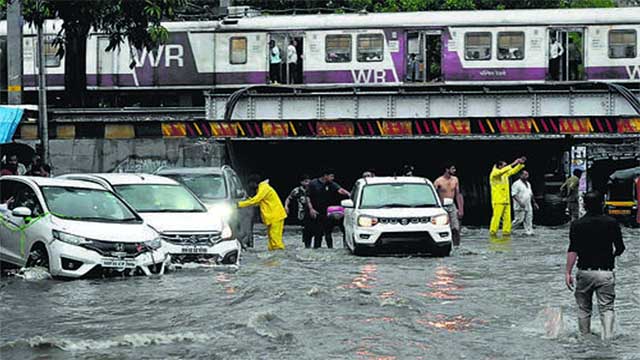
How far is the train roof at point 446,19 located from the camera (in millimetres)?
33188

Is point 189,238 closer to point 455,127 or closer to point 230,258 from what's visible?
point 230,258

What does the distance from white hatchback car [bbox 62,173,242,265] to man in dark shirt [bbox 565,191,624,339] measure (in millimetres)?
7296

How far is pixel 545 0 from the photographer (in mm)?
50594

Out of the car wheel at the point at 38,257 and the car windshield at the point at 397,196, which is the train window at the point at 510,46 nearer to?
the car windshield at the point at 397,196

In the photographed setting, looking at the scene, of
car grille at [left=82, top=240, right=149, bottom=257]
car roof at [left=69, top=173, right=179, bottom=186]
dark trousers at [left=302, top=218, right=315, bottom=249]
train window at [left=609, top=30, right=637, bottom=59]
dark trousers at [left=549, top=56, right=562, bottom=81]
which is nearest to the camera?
car grille at [left=82, top=240, right=149, bottom=257]

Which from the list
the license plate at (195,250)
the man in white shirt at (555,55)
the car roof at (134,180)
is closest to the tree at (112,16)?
the car roof at (134,180)

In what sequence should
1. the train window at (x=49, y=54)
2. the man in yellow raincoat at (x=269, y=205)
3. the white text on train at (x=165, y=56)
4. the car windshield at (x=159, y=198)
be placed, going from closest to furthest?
the car windshield at (x=159, y=198)
the man in yellow raincoat at (x=269, y=205)
the white text on train at (x=165, y=56)
the train window at (x=49, y=54)

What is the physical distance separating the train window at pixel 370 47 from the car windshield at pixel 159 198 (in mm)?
15772

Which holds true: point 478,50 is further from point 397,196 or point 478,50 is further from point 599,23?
point 397,196

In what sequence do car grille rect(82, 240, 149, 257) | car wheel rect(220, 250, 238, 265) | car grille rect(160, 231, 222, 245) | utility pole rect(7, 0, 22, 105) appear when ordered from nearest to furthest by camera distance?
1. car grille rect(82, 240, 149, 257)
2. car grille rect(160, 231, 222, 245)
3. car wheel rect(220, 250, 238, 265)
4. utility pole rect(7, 0, 22, 105)

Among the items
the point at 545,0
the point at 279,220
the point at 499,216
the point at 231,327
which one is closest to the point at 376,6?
the point at 545,0

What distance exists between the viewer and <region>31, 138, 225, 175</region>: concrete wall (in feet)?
103

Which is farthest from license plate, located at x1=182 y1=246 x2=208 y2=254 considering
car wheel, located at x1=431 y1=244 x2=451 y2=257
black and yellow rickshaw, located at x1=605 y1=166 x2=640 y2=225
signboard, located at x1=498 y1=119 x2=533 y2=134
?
black and yellow rickshaw, located at x1=605 y1=166 x2=640 y2=225

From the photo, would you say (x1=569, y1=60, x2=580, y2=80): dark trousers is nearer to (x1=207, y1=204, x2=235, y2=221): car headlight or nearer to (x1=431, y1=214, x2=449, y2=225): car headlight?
(x1=431, y1=214, x2=449, y2=225): car headlight
